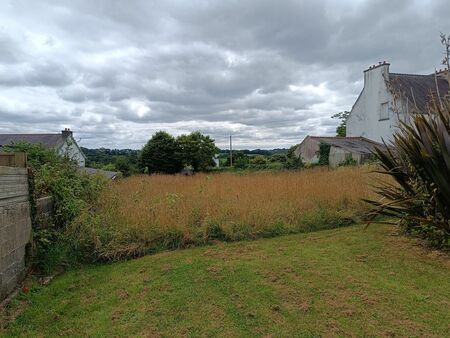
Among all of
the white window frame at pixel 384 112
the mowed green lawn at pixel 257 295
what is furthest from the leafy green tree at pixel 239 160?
the mowed green lawn at pixel 257 295

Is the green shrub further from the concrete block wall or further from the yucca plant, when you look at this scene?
the yucca plant

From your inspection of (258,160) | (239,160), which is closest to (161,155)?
(239,160)

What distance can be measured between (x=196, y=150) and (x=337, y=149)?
1253 centimetres

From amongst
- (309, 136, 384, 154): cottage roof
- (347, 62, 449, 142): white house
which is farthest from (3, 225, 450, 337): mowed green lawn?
(347, 62, 449, 142): white house

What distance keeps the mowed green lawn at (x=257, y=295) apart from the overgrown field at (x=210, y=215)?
46 centimetres

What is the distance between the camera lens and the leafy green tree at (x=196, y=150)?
93.9 feet

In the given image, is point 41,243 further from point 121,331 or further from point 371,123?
point 371,123

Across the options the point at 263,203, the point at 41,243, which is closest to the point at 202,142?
the point at 263,203

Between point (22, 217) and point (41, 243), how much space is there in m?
0.70

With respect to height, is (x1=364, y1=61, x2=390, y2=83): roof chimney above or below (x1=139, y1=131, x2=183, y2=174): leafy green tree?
above

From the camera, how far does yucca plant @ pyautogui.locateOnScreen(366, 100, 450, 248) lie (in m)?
3.88

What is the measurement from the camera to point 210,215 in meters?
5.50

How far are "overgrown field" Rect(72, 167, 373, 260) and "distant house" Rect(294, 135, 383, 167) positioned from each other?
12.4 meters

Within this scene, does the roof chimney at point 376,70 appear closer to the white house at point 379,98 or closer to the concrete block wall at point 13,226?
the white house at point 379,98
